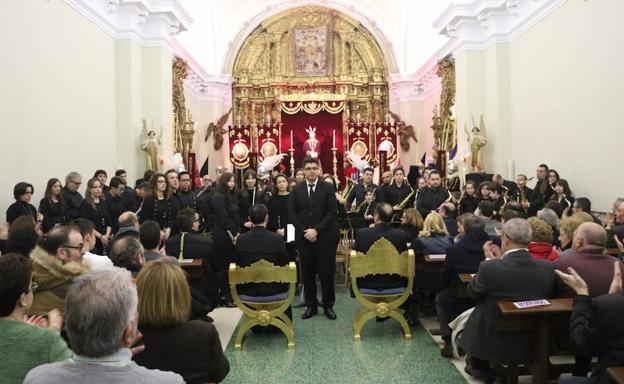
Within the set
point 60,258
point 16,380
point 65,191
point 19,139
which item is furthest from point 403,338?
point 19,139

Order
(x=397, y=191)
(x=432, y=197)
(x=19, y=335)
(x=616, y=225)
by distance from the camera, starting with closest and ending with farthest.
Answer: (x=19, y=335) < (x=616, y=225) < (x=432, y=197) < (x=397, y=191)

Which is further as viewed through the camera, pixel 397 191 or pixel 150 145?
pixel 150 145

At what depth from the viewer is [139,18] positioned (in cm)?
1166

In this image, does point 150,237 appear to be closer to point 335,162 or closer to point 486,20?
point 486,20

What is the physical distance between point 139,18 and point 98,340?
11087 millimetres

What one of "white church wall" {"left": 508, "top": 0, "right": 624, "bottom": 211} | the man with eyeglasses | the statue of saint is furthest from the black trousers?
the statue of saint

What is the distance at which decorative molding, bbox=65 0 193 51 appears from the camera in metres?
10.6

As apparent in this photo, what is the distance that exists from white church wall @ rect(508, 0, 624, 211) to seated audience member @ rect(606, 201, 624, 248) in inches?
87.5

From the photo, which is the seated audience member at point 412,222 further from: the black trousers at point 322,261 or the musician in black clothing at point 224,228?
the musician in black clothing at point 224,228

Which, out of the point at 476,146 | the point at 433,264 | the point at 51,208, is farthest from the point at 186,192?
the point at 476,146

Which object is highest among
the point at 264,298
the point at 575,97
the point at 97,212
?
the point at 575,97

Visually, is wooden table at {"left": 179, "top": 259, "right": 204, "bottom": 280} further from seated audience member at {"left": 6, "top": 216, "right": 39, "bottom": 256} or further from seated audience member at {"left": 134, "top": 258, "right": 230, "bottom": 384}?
seated audience member at {"left": 134, "top": 258, "right": 230, "bottom": 384}

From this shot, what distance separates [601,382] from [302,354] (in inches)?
113

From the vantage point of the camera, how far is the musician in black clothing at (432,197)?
8367mm
